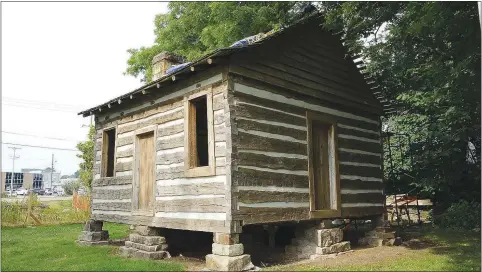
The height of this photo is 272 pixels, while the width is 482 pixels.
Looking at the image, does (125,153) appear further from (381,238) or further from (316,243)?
(381,238)

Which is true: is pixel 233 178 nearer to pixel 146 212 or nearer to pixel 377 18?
pixel 146 212

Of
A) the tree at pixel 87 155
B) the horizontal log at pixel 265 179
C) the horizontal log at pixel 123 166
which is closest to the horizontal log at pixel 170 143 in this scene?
the horizontal log at pixel 123 166

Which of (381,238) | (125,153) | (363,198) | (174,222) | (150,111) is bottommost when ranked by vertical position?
(381,238)

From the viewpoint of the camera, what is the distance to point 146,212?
32.2 feet

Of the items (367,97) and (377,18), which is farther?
(367,97)

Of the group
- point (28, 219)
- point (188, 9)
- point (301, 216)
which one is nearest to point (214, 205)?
point (301, 216)

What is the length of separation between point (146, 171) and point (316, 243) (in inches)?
186

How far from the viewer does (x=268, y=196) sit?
836 centimetres

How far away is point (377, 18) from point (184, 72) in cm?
601

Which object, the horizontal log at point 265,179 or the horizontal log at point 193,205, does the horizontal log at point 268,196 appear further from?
the horizontal log at point 193,205

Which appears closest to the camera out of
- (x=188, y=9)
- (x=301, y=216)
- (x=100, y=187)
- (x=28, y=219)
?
(x=301, y=216)

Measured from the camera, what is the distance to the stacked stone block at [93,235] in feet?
38.9

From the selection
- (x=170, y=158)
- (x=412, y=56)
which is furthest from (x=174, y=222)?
(x=412, y=56)

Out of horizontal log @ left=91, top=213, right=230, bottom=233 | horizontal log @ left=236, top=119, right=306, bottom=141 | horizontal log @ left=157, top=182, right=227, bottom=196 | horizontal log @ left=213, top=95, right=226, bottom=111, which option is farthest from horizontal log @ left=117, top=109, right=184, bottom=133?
horizontal log @ left=91, top=213, right=230, bottom=233
